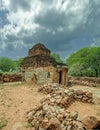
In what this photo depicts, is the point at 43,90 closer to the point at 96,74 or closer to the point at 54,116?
the point at 54,116

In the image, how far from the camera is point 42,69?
70.9 ft

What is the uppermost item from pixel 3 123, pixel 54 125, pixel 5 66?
pixel 5 66

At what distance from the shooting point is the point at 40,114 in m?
10.1

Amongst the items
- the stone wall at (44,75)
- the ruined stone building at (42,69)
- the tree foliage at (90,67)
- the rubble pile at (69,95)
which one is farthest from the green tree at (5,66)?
the rubble pile at (69,95)

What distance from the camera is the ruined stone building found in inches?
850

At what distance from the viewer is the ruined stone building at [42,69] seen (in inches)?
850

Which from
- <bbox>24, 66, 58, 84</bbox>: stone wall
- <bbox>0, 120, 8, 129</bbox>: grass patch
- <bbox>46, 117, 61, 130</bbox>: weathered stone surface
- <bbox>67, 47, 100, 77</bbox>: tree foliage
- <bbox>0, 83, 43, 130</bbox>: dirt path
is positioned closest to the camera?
<bbox>46, 117, 61, 130</bbox>: weathered stone surface

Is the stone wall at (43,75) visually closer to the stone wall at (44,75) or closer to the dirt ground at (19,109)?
the stone wall at (44,75)

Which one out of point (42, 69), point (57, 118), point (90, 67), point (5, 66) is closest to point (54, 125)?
point (57, 118)

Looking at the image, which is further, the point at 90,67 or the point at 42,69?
the point at 90,67

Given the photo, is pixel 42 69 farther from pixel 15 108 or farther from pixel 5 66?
pixel 5 66

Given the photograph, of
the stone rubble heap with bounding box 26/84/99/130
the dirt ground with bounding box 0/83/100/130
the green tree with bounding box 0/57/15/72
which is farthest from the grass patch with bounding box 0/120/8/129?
the green tree with bounding box 0/57/15/72

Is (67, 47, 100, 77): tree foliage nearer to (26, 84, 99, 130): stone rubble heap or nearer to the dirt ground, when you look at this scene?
the dirt ground

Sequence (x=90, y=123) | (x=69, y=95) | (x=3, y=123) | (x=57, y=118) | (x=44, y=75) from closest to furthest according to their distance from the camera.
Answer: (x=90, y=123) < (x=57, y=118) < (x=3, y=123) < (x=69, y=95) < (x=44, y=75)
